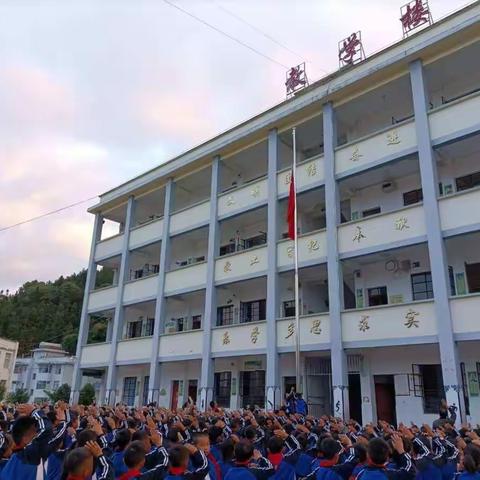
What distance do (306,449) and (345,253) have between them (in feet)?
29.1

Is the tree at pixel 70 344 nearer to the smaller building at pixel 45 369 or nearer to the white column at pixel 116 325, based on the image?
the smaller building at pixel 45 369

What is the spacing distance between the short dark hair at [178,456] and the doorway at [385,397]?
11405 millimetres

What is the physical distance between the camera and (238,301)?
1853 centimetres

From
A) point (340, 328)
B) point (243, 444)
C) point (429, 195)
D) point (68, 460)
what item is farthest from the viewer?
point (340, 328)

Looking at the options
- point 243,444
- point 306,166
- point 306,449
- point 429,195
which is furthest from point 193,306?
point 243,444

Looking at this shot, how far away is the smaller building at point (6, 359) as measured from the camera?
39156 mm

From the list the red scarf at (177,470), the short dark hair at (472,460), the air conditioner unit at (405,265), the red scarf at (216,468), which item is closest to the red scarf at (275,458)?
the red scarf at (216,468)

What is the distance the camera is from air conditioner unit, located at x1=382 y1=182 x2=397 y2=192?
48.9 ft

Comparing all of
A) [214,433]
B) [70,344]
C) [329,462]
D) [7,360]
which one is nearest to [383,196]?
[214,433]

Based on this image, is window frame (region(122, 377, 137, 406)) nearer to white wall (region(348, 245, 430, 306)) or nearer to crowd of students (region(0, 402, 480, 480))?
white wall (region(348, 245, 430, 306))

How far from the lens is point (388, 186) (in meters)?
15.0

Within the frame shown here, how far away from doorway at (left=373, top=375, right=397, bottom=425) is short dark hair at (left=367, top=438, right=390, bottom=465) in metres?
10.7

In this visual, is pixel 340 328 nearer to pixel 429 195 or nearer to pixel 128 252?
pixel 429 195

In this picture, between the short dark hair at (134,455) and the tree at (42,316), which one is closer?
the short dark hair at (134,455)
